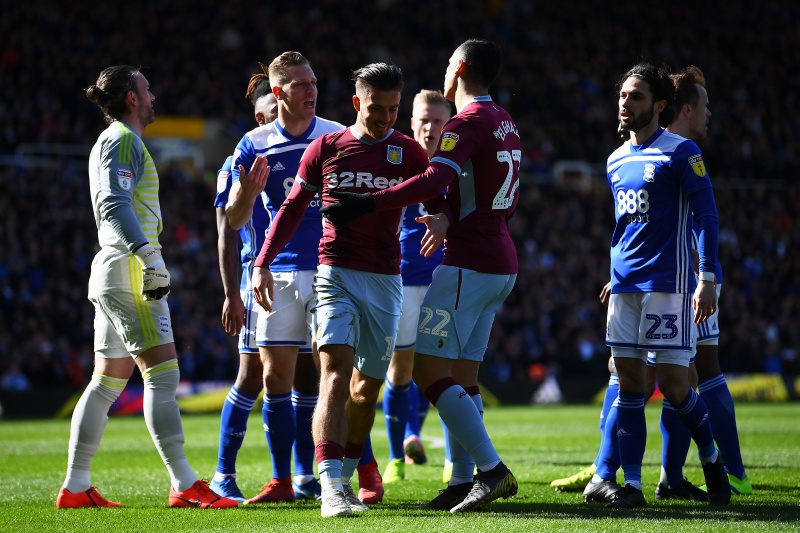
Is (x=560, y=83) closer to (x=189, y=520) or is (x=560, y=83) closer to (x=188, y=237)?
(x=188, y=237)

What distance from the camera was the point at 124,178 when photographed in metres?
5.79

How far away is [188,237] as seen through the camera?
22234 mm

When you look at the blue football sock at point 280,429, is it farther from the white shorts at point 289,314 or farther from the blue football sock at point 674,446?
the blue football sock at point 674,446

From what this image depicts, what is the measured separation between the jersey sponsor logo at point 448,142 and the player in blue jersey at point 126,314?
67.3 inches

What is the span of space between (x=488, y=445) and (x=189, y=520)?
161 cm

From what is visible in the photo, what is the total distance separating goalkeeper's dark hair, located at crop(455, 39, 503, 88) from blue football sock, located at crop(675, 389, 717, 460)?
86.6 inches

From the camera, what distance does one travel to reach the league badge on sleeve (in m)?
5.50

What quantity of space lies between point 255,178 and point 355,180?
75cm

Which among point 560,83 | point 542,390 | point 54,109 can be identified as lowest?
point 542,390

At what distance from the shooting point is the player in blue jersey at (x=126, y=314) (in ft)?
18.8

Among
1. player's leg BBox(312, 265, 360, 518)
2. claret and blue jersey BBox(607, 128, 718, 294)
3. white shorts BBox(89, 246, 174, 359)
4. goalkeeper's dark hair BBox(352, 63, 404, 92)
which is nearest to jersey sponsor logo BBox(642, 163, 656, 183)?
claret and blue jersey BBox(607, 128, 718, 294)

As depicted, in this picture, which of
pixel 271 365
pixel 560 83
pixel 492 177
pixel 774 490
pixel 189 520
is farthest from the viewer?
pixel 560 83

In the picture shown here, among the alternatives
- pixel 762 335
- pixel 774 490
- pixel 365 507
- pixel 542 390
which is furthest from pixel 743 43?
pixel 365 507

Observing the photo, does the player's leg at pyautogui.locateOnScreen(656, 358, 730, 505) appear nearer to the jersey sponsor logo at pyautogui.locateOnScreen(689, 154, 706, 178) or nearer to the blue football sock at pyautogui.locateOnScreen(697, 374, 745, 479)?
the blue football sock at pyautogui.locateOnScreen(697, 374, 745, 479)
